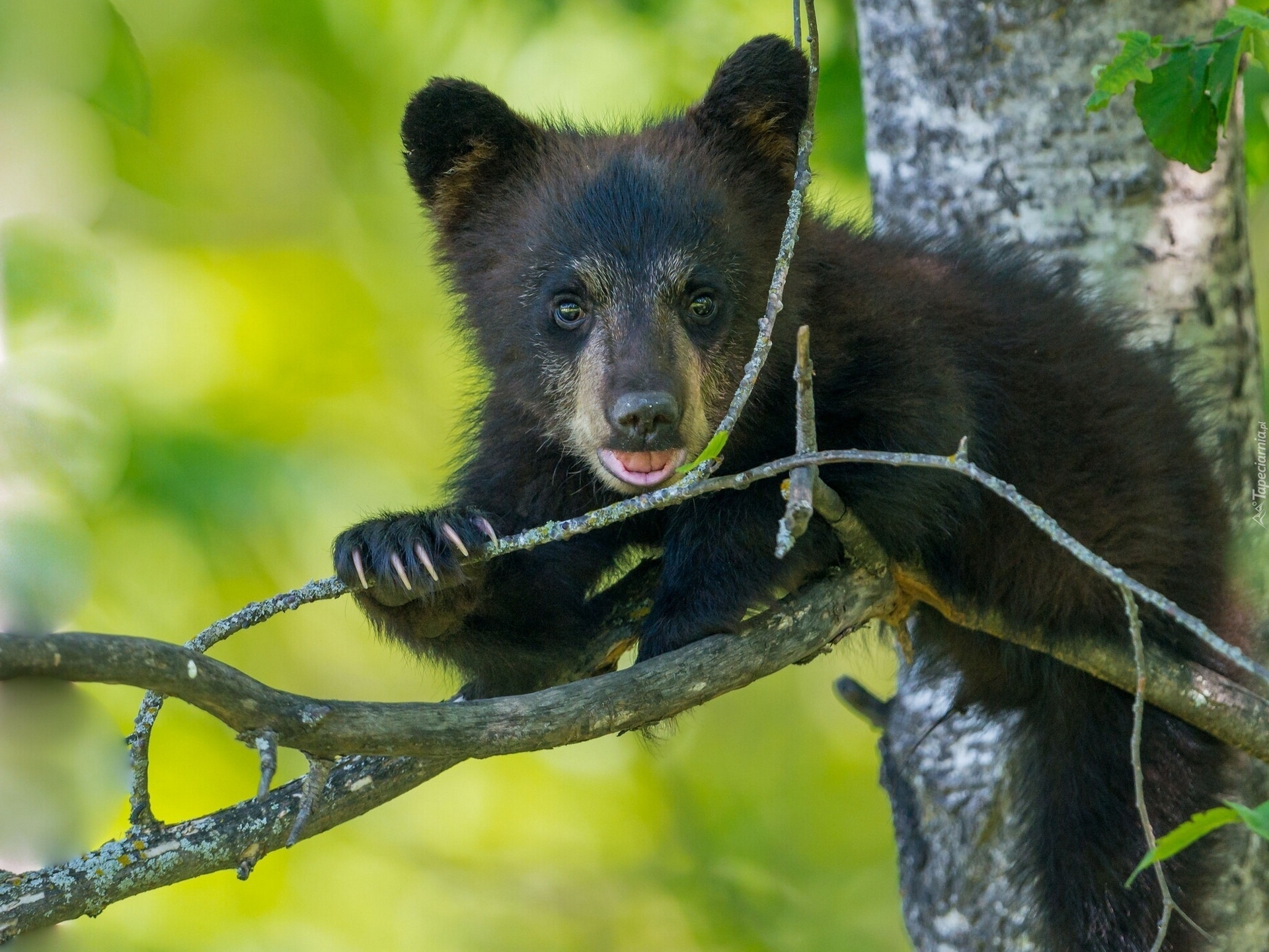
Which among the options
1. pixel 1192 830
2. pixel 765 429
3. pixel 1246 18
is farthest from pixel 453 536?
pixel 1246 18

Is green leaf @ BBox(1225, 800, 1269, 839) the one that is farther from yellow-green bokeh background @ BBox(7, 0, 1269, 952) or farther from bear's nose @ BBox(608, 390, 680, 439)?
yellow-green bokeh background @ BBox(7, 0, 1269, 952)

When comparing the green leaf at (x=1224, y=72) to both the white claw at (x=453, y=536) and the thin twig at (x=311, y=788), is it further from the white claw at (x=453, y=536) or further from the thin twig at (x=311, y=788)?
the thin twig at (x=311, y=788)

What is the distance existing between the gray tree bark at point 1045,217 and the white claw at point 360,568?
260cm

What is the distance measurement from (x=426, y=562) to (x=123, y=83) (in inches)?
58.6

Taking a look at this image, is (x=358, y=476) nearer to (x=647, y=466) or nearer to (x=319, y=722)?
(x=647, y=466)

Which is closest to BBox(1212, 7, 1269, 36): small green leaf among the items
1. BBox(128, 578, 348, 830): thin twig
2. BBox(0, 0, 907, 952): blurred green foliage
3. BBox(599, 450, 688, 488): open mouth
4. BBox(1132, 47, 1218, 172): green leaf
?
BBox(1132, 47, 1218, 172): green leaf

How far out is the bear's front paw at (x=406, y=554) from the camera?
3799 millimetres

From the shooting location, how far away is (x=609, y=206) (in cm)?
427

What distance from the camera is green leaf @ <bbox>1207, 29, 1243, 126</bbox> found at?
3309mm

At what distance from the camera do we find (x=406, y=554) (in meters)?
3.81

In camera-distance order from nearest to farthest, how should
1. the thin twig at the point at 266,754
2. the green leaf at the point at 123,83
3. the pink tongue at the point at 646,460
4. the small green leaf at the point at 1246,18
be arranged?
→ the thin twig at the point at 266,754 < the small green leaf at the point at 1246,18 < the green leaf at the point at 123,83 < the pink tongue at the point at 646,460

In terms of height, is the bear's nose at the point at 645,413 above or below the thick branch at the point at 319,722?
above

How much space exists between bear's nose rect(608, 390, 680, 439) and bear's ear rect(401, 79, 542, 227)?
50.3 inches

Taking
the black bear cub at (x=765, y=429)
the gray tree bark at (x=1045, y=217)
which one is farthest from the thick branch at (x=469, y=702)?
the gray tree bark at (x=1045, y=217)
